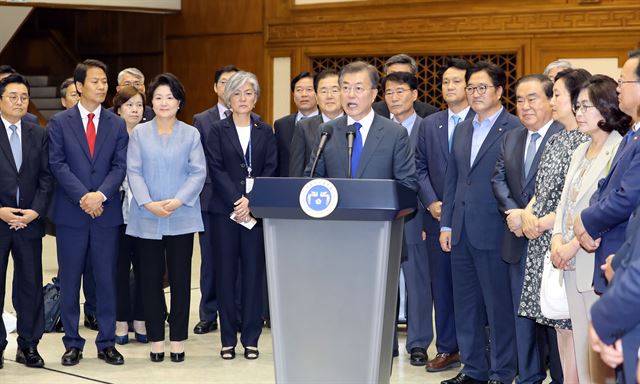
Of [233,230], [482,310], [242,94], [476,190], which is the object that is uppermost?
[242,94]

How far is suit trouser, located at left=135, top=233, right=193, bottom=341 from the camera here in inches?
199

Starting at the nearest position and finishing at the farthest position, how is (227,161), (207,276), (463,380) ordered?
(463,380) → (227,161) → (207,276)

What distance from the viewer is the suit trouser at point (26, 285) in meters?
4.90

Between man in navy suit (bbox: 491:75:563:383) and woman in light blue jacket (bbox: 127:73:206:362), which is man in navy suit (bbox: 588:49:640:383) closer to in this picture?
man in navy suit (bbox: 491:75:563:383)

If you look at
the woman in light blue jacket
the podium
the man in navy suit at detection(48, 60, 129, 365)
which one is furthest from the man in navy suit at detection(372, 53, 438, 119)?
the podium

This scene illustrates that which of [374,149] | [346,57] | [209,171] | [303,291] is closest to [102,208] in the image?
[209,171]

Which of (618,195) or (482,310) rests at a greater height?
(618,195)

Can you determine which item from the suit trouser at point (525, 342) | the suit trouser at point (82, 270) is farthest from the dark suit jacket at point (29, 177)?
the suit trouser at point (525, 342)

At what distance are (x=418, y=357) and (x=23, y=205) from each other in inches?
86.5

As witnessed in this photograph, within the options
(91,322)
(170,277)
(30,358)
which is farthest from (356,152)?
(91,322)

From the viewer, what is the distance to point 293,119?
19.2 ft

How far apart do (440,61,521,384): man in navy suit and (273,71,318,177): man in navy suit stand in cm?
127

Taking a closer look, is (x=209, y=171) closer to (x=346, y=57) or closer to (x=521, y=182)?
(x=521, y=182)

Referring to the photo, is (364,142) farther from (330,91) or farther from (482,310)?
(330,91)
